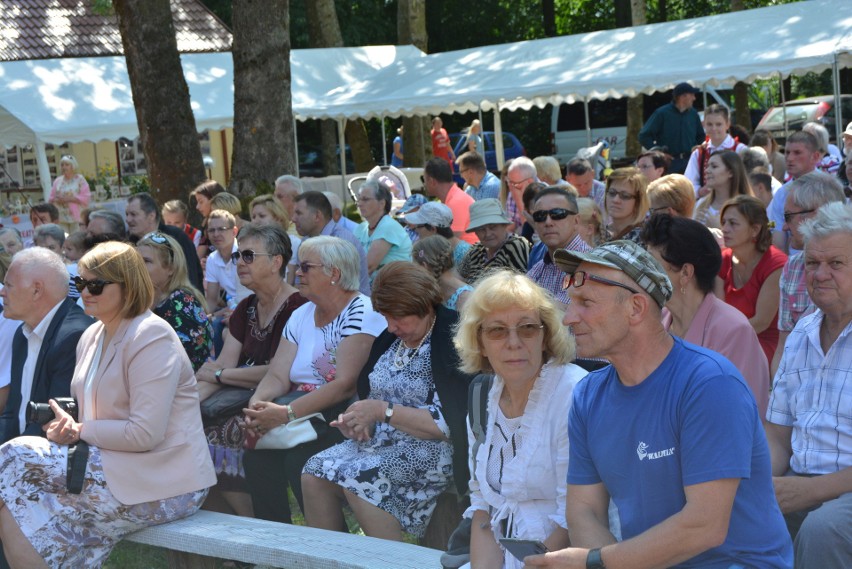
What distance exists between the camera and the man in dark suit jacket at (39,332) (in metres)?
4.95

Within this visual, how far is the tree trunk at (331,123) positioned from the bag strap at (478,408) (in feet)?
61.4

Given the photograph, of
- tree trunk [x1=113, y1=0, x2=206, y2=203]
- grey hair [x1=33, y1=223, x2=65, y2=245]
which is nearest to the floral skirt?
grey hair [x1=33, y1=223, x2=65, y2=245]

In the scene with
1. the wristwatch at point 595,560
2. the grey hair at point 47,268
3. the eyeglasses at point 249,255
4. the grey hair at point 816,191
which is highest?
the grey hair at point 816,191

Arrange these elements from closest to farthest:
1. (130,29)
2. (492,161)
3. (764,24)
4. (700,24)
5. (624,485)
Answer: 1. (624,485)
2. (130,29)
3. (764,24)
4. (700,24)
5. (492,161)

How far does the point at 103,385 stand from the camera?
14.6ft

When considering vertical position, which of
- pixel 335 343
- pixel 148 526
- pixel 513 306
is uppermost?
pixel 513 306

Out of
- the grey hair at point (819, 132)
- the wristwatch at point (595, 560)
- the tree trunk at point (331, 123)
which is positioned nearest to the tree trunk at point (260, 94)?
the grey hair at point (819, 132)

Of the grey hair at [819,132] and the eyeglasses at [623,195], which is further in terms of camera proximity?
the grey hair at [819,132]

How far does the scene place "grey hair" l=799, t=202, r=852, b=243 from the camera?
12.0ft

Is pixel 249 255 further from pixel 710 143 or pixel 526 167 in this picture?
pixel 710 143

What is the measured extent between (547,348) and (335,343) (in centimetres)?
193

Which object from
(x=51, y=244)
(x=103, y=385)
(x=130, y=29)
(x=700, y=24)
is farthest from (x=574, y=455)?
(x=700, y=24)

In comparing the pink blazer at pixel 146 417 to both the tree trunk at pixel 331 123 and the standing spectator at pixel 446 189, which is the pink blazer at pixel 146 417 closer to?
the standing spectator at pixel 446 189

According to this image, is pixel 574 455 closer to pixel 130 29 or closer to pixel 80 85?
pixel 130 29
